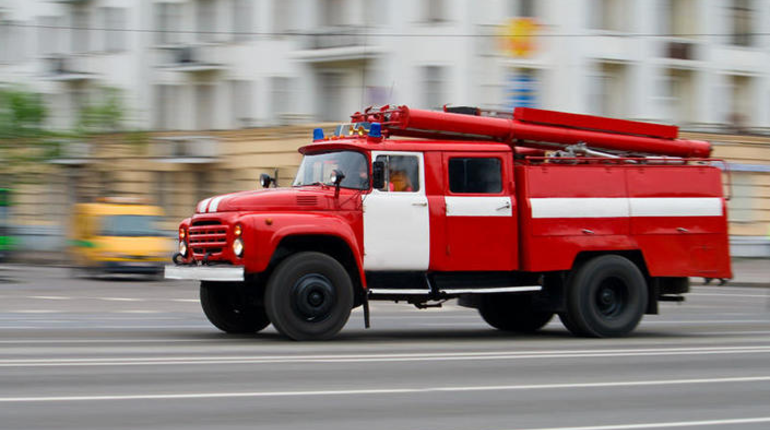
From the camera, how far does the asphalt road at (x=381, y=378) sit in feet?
25.2

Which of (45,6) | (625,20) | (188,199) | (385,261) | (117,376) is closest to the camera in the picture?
(117,376)

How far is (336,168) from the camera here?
13680mm

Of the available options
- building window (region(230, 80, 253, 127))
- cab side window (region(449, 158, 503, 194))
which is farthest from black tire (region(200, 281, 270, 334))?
building window (region(230, 80, 253, 127))

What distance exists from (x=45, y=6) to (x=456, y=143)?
1560 inches

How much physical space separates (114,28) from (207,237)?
36123 mm

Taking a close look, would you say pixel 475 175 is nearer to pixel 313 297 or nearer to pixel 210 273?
pixel 313 297

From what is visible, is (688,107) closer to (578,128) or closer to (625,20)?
(625,20)

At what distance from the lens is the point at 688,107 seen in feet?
143

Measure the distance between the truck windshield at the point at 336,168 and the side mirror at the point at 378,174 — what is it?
0.09 metres

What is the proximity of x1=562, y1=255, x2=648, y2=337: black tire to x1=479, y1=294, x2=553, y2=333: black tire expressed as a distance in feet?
2.99

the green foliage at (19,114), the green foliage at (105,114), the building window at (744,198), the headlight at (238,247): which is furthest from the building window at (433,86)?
the headlight at (238,247)

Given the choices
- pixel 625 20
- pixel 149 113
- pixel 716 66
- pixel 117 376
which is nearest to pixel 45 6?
pixel 149 113

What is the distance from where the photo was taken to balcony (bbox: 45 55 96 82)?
157 feet

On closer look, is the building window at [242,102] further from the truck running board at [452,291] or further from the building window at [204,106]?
the truck running board at [452,291]
